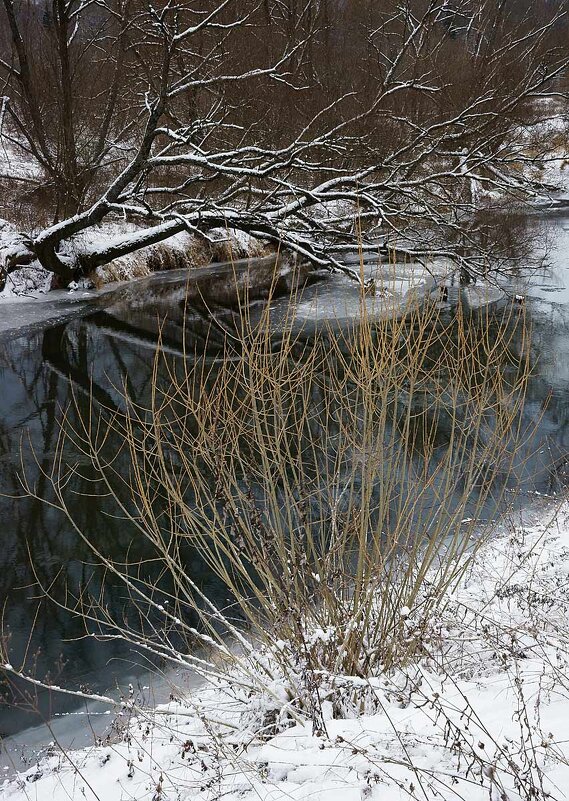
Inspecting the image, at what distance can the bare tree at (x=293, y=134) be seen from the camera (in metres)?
12.3

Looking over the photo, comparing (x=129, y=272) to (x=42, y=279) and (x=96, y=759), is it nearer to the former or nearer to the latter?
(x=42, y=279)

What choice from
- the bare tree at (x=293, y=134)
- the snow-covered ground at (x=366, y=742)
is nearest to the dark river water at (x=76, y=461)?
the snow-covered ground at (x=366, y=742)

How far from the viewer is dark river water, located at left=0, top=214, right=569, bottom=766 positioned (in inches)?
159

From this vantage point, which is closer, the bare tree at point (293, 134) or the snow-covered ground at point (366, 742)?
the snow-covered ground at point (366, 742)

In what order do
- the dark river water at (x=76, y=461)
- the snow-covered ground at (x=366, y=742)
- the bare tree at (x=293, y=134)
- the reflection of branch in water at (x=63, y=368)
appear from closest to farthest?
the snow-covered ground at (x=366, y=742)
the dark river water at (x=76, y=461)
the reflection of branch in water at (x=63, y=368)
the bare tree at (x=293, y=134)

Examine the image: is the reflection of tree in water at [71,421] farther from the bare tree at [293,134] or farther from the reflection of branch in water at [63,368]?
the bare tree at [293,134]

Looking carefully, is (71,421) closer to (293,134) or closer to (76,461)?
(76,461)

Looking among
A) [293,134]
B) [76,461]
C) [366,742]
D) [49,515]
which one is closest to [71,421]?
[76,461]

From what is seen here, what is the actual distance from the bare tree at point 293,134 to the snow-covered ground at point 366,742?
831 centimetres

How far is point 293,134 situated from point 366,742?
15093mm

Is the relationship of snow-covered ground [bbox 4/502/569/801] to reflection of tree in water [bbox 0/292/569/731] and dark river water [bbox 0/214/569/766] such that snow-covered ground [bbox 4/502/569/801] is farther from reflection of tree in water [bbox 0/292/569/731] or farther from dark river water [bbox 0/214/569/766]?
reflection of tree in water [bbox 0/292/569/731]

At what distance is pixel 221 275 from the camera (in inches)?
664

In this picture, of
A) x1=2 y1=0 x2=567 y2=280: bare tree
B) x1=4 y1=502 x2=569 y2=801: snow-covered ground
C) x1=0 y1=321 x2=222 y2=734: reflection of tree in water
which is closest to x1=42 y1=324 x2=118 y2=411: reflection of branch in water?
x1=0 y1=321 x2=222 y2=734: reflection of tree in water

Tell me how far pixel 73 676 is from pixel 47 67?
14.8m
